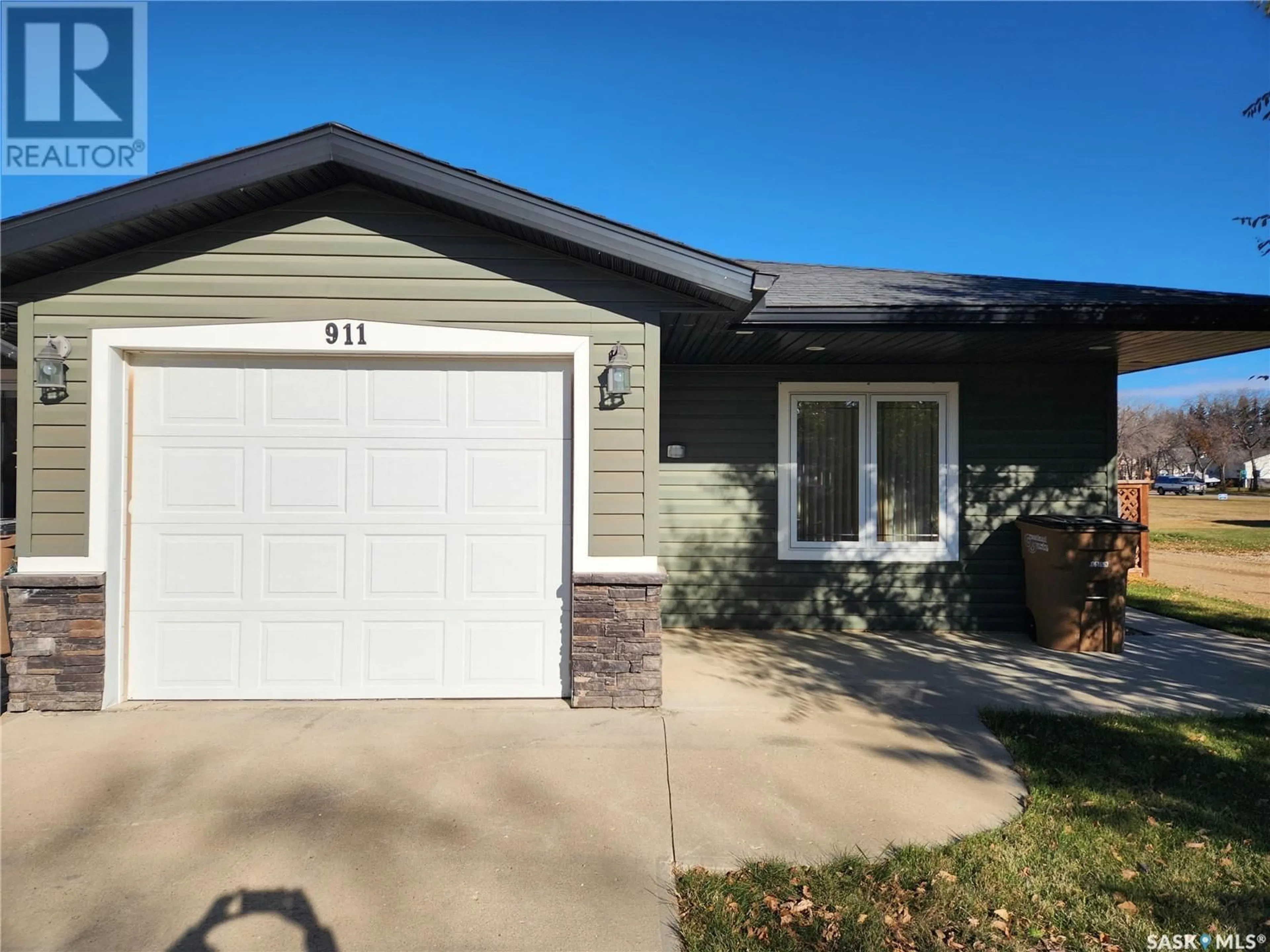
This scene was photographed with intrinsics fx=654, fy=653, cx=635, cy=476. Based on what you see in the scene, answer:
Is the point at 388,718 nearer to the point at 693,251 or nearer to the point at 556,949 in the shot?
the point at 556,949

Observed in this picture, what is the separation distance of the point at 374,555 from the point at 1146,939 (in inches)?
163

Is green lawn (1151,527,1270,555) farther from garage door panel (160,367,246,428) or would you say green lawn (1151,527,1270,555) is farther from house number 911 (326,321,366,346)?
garage door panel (160,367,246,428)

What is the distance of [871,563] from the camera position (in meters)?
6.39

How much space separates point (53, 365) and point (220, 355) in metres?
0.90

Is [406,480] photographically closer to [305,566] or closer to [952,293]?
[305,566]

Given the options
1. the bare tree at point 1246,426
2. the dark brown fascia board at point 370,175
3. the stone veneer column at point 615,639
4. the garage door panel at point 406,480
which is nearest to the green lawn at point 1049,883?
the stone veneer column at point 615,639

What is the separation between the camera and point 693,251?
3.87m

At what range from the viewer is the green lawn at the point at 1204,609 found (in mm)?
6531

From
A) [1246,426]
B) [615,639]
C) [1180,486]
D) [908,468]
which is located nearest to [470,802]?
[615,639]

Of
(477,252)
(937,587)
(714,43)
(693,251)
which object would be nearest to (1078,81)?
(714,43)

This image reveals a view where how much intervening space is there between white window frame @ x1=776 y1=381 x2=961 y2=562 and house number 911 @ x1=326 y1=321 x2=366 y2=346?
3.87 m

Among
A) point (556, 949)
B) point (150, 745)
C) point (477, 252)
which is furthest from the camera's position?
point (477, 252)

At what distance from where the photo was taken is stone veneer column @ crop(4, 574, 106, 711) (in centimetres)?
397

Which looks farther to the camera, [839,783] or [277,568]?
[277,568]
